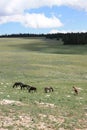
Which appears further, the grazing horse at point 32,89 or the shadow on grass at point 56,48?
the shadow on grass at point 56,48

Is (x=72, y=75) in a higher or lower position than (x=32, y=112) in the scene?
lower

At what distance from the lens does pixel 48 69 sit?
178 feet

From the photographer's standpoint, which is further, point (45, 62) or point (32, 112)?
point (45, 62)

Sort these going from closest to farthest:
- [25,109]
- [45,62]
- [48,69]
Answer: [25,109] < [48,69] < [45,62]

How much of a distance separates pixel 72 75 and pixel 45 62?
15.8 m

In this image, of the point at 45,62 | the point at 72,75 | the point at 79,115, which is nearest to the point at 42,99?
the point at 79,115

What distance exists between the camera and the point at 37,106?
1933 centimetres

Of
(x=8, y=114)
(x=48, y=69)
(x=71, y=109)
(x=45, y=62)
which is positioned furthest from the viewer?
(x=45, y=62)

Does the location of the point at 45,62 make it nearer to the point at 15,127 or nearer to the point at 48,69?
the point at 48,69

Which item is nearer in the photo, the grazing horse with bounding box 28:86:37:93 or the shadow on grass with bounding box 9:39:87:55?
the grazing horse with bounding box 28:86:37:93

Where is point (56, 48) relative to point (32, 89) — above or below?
below

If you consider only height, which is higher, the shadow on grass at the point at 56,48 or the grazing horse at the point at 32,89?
the grazing horse at the point at 32,89

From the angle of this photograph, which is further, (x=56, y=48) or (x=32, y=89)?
(x=56, y=48)

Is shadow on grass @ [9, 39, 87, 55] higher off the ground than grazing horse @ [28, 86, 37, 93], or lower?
lower
